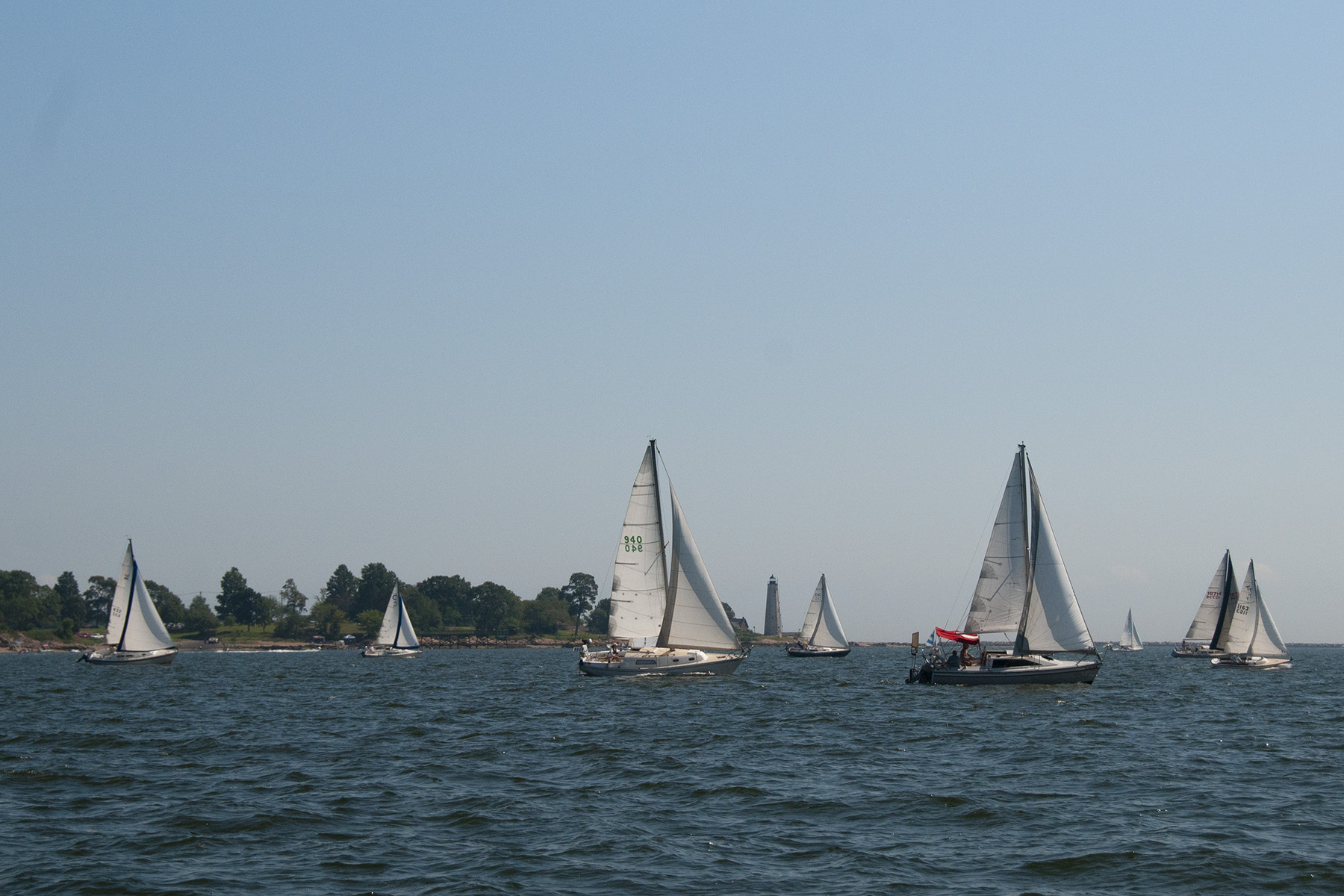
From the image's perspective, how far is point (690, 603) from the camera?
60.8 meters

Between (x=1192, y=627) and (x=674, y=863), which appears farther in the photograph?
(x=1192, y=627)

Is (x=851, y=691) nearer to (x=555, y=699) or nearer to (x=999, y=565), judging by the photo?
(x=999, y=565)

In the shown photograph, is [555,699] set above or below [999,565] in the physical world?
below

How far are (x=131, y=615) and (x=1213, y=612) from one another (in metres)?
106

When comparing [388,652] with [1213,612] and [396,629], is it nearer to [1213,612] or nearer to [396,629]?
[396,629]

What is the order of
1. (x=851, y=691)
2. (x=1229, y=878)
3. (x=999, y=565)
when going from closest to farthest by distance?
(x=1229, y=878) < (x=999, y=565) < (x=851, y=691)

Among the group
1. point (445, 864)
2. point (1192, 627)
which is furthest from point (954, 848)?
point (1192, 627)

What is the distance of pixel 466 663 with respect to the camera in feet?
406

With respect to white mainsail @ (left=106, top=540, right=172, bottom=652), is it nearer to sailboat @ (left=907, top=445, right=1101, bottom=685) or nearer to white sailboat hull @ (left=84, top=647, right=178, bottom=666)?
white sailboat hull @ (left=84, top=647, right=178, bottom=666)

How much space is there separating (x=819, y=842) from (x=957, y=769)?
1003cm

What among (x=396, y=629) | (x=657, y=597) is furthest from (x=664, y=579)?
(x=396, y=629)

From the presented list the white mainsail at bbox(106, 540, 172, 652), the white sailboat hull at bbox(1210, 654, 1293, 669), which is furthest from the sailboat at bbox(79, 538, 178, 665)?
the white sailboat hull at bbox(1210, 654, 1293, 669)

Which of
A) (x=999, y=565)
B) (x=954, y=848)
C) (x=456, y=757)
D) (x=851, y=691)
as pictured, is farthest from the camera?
(x=851, y=691)

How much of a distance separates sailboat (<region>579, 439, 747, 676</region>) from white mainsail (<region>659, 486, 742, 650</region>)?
0.14 feet
